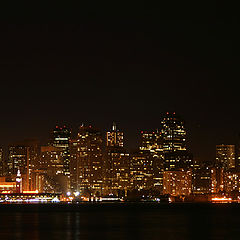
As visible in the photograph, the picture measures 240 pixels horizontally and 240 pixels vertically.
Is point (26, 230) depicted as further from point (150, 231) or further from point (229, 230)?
point (229, 230)

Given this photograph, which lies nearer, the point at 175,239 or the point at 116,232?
the point at 175,239

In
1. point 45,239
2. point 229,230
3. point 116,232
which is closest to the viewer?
point 45,239

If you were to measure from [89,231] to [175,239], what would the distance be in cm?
1929

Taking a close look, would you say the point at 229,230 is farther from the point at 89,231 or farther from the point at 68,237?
the point at 68,237

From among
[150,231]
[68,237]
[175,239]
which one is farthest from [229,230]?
[68,237]

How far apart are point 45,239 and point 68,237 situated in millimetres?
5192

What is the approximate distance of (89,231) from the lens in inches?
4003

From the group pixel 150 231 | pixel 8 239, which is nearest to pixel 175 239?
pixel 150 231

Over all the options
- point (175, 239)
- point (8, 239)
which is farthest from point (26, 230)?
point (175, 239)

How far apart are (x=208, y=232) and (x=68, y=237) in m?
23.2

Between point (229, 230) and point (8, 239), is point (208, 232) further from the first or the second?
point (8, 239)

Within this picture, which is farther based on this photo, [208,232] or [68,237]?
[208,232]

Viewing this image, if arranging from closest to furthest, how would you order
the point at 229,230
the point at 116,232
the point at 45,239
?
the point at 45,239, the point at 116,232, the point at 229,230

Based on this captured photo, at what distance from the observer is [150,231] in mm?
100125
